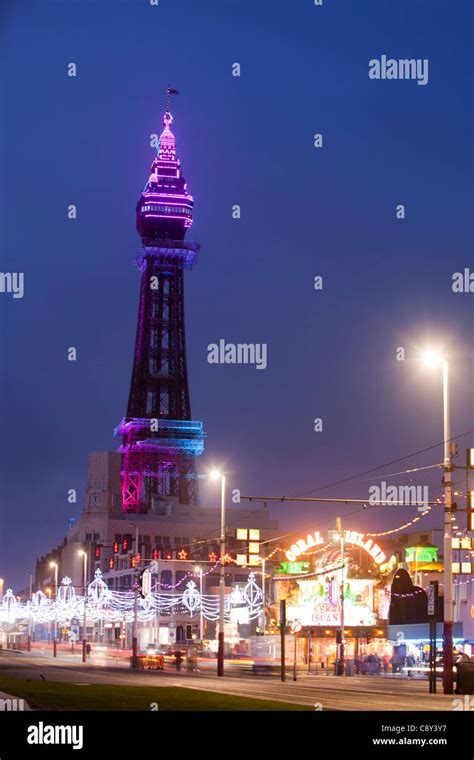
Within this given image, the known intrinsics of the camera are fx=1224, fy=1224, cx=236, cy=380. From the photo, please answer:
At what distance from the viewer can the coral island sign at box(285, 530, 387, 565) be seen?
87188mm

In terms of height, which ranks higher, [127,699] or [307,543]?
[307,543]

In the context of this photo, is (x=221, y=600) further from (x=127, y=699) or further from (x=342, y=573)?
(x=127, y=699)

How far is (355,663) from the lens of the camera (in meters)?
77.2

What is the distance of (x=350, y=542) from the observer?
87.3 m

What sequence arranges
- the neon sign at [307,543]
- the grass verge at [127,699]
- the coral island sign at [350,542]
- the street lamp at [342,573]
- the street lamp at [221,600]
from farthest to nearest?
the neon sign at [307,543] → the coral island sign at [350,542] → the street lamp at [342,573] → the street lamp at [221,600] → the grass verge at [127,699]

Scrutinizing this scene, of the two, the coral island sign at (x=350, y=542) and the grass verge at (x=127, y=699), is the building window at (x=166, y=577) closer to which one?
the coral island sign at (x=350, y=542)

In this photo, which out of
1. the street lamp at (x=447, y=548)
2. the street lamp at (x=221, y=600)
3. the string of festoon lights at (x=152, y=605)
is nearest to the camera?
the street lamp at (x=447, y=548)

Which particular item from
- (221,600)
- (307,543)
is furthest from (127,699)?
(307,543)

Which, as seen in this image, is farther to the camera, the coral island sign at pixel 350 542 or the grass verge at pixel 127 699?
the coral island sign at pixel 350 542

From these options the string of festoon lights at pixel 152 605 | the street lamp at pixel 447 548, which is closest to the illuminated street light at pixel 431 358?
the street lamp at pixel 447 548

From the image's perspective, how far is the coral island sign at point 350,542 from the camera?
286ft

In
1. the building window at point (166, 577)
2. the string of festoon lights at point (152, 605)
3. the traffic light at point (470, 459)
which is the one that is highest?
the traffic light at point (470, 459)
